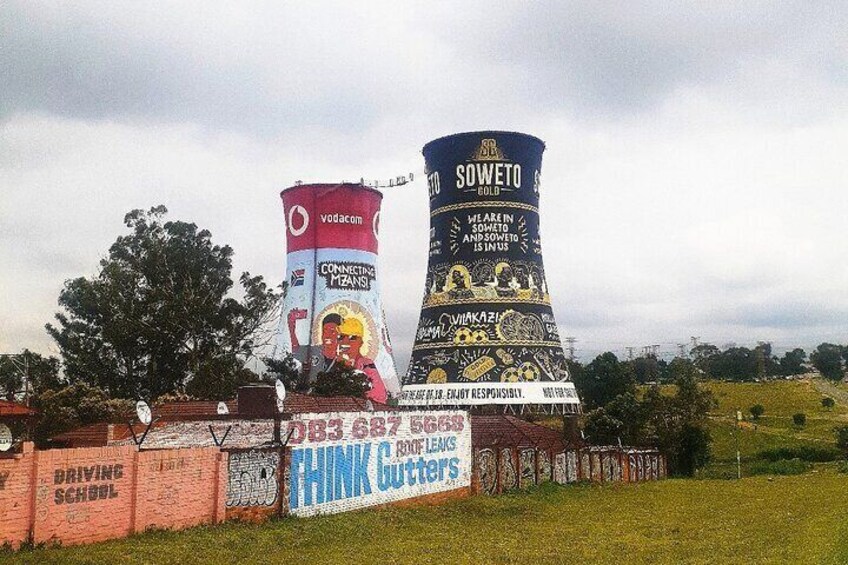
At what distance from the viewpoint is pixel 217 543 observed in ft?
46.4

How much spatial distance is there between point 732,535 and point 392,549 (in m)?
6.93

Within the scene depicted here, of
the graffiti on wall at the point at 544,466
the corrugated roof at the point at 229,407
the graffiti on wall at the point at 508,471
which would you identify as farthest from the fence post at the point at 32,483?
the graffiti on wall at the point at 544,466

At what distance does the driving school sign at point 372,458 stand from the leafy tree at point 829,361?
9803cm

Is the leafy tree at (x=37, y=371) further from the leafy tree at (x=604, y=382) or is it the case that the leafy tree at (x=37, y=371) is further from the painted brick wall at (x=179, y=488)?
the leafy tree at (x=604, y=382)

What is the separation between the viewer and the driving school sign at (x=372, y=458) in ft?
59.7

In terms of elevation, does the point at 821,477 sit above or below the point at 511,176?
below

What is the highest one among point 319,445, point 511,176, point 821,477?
point 511,176

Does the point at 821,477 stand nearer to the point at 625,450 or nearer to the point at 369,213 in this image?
the point at 625,450

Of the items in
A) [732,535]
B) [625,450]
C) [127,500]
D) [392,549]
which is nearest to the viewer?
[127,500]

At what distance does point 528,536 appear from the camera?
17.4m

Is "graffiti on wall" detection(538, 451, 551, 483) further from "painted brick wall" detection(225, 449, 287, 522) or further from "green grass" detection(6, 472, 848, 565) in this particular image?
"painted brick wall" detection(225, 449, 287, 522)

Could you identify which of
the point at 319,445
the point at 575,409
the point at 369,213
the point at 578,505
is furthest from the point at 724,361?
the point at 319,445

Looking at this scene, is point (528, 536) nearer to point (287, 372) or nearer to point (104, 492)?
point (104, 492)

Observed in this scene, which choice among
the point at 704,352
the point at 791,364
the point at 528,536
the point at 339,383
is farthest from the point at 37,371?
the point at 791,364
